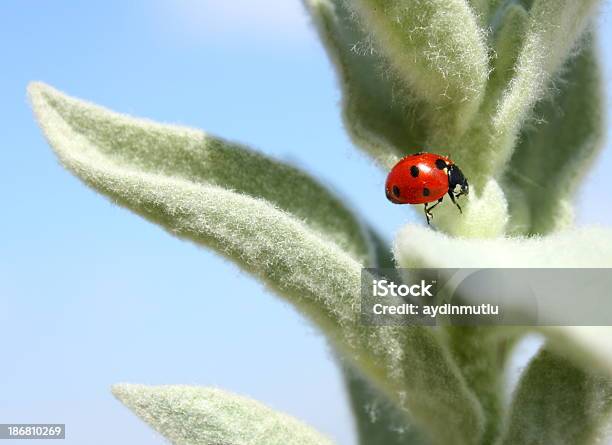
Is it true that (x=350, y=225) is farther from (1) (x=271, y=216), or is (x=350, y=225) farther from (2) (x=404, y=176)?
(1) (x=271, y=216)

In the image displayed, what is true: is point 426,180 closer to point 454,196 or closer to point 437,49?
point 454,196

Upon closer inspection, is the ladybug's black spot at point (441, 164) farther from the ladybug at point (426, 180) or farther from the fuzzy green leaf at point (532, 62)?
the fuzzy green leaf at point (532, 62)

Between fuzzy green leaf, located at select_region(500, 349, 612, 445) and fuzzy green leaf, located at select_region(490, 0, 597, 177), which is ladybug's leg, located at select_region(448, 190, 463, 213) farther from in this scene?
fuzzy green leaf, located at select_region(500, 349, 612, 445)

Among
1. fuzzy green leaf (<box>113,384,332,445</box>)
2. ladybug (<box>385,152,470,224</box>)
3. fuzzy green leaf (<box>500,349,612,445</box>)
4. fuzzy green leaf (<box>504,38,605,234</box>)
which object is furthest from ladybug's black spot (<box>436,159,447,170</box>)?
fuzzy green leaf (<box>113,384,332,445</box>)

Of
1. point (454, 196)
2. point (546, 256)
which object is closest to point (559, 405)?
point (546, 256)

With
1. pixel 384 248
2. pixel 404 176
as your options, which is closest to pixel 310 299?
pixel 404 176

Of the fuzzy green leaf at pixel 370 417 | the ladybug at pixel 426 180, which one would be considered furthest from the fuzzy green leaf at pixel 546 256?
the fuzzy green leaf at pixel 370 417
